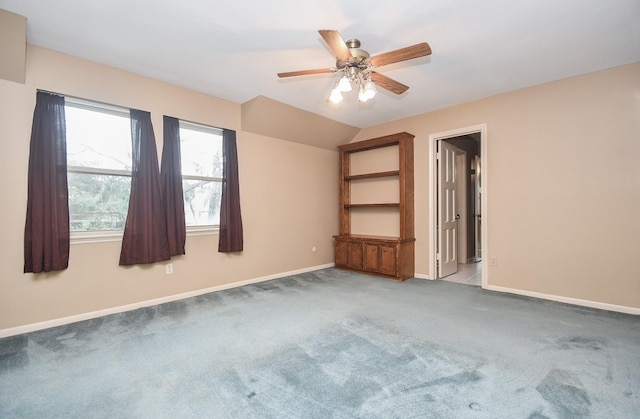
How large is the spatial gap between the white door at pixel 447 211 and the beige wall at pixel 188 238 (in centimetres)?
193

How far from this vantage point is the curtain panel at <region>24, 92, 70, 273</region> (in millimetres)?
2480

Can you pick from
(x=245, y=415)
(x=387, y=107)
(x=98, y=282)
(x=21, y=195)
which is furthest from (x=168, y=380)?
(x=387, y=107)

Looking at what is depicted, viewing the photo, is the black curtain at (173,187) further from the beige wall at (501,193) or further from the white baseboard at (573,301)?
the white baseboard at (573,301)

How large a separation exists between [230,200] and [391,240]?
2.42 m

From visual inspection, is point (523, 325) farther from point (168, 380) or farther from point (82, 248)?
point (82, 248)

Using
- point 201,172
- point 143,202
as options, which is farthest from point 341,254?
point 143,202

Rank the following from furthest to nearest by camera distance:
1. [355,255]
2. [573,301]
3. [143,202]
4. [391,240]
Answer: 1. [355,255]
2. [391,240]
3. [573,301]
4. [143,202]

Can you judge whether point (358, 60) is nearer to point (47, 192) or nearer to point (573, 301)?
point (47, 192)

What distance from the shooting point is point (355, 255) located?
4.73 m

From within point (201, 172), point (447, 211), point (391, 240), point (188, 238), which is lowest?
point (391, 240)

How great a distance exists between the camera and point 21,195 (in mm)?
2479

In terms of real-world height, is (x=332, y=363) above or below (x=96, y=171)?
below

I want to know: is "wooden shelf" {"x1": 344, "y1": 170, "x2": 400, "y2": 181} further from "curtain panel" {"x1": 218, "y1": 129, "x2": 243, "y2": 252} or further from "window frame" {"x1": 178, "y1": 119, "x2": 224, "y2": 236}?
"window frame" {"x1": 178, "y1": 119, "x2": 224, "y2": 236}

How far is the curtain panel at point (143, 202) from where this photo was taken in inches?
117
